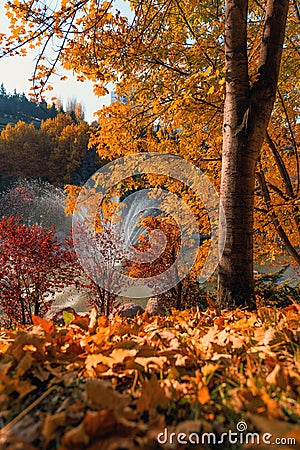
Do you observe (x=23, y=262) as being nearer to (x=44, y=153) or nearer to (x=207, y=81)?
(x=207, y=81)

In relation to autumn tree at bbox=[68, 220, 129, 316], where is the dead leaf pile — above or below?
above

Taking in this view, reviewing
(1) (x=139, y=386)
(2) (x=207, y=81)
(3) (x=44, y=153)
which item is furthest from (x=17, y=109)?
(1) (x=139, y=386)

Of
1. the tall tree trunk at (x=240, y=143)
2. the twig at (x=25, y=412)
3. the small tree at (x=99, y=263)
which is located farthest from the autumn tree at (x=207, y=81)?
the small tree at (x=99, y=263)

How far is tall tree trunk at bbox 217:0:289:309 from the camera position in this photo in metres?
2.28

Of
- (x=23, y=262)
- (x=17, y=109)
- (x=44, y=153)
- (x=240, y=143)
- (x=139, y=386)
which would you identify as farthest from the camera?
(x=17, y=109)

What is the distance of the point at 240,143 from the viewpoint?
2.30 metres

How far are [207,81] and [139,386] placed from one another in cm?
279

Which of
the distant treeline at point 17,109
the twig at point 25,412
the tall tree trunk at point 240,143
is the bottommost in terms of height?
the twig at point 25,412

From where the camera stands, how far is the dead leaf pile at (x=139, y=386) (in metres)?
0.56

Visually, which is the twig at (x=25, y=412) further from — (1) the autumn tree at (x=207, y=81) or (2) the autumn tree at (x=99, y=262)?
(2) the autumn tree at (x=99, y=262)

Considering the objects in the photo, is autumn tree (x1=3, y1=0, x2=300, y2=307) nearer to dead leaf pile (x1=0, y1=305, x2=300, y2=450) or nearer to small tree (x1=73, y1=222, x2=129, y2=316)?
dead leaf pile (x1=0, y1=305, x2=300, y2=450)

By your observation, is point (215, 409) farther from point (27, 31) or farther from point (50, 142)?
point (50, 142)

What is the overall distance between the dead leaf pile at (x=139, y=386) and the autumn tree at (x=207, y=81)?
131 centimetres

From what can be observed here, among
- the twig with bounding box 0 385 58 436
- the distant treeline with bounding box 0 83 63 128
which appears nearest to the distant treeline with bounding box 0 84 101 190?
the distant treeline with bounding box 0 83 63 128
